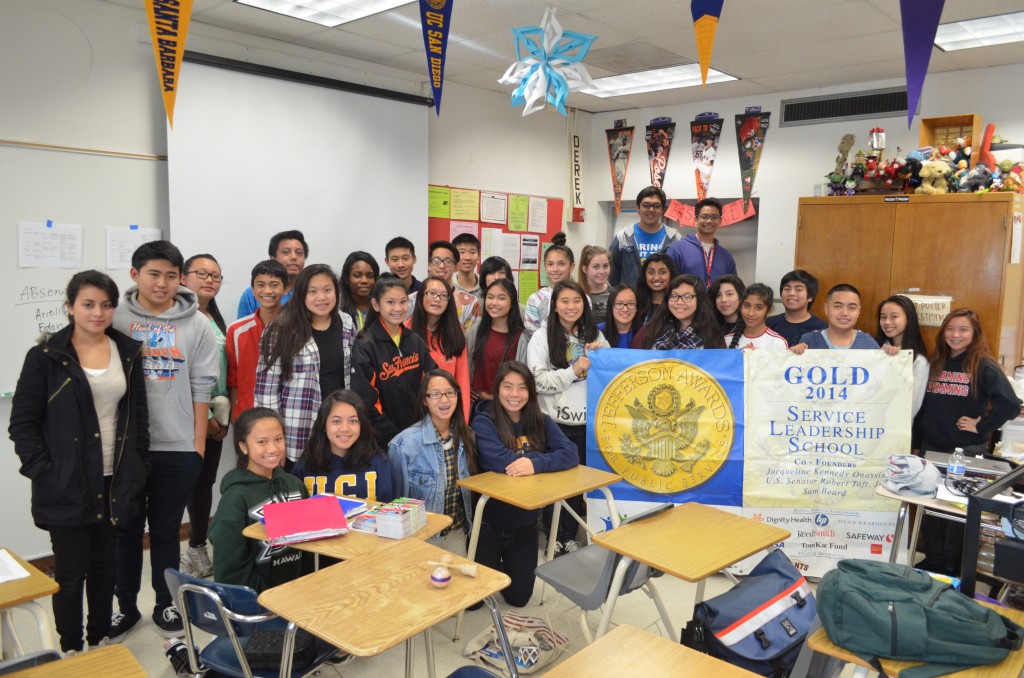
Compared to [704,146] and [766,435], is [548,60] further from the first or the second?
[704,146]

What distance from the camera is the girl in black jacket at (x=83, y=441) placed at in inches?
98.2

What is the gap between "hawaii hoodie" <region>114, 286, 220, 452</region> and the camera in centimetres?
282

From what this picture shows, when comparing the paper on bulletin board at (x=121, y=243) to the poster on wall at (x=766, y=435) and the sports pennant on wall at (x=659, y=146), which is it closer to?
the poster on wall at (x=766, y=435)

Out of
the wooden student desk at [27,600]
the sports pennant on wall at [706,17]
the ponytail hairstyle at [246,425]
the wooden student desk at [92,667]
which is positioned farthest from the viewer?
the sports pennant on wall at [706,17]

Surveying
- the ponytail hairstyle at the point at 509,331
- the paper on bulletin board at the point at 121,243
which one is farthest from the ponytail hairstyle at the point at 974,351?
the paper on bulletin board at the point at 121,243

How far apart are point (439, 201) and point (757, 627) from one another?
160 inches

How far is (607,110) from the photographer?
6527 mm

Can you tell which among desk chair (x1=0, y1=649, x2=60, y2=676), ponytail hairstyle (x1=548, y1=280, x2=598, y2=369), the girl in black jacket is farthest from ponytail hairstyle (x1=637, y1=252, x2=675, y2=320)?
desk chair (x1=0, y1=649, x2=60, y2=676)

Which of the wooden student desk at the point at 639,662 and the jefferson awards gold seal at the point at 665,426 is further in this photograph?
the jefferson awards gold seal at the point at 665,426

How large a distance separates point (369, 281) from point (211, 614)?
209 cm

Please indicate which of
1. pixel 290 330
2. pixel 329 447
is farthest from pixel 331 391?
pixel 329 447

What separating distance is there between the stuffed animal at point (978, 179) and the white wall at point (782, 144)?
0.49 metres

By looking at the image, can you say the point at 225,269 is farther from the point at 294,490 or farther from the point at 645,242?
the point at 645,242

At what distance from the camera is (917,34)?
2625 mm
